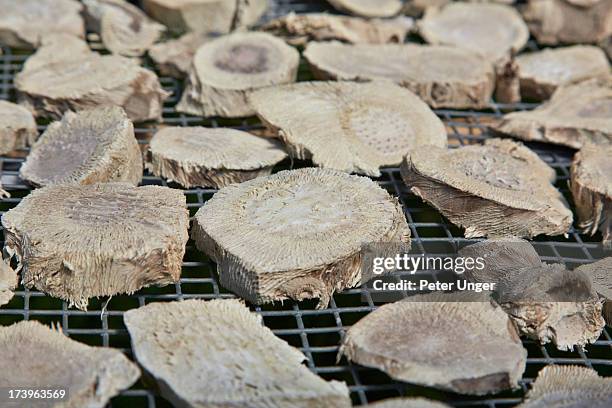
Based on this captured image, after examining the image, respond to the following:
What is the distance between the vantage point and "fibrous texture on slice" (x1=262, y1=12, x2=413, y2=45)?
3.93 meters

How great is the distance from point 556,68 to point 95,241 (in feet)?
7.42

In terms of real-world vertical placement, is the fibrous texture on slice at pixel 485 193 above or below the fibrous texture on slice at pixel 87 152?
above

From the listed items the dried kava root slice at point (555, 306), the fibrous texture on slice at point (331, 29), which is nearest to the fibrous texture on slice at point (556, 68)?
the fibrous texture on slice at point (331, 29)

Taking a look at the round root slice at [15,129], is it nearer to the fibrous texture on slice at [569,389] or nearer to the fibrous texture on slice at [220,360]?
the fibrous texture on slice at [220,360]

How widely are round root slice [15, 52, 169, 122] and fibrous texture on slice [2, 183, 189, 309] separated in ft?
2.23

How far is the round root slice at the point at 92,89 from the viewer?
3322 mm

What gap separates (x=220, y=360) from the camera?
2.26 meters

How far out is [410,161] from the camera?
2.95 m

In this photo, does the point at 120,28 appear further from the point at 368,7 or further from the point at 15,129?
the point at 368,7

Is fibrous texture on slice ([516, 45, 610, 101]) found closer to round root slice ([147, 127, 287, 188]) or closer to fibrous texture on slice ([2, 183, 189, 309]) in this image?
round root slice ([147, 127, 287, 188])

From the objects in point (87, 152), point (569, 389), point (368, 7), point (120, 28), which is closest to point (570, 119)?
point (368, 7)

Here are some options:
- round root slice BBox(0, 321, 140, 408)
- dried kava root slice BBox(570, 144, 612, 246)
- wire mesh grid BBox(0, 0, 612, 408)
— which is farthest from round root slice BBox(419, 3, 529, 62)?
round root slice BBox(0, 321, 140, 408)

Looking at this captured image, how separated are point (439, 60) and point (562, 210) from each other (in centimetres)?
103

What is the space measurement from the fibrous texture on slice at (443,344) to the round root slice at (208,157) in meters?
0.82
